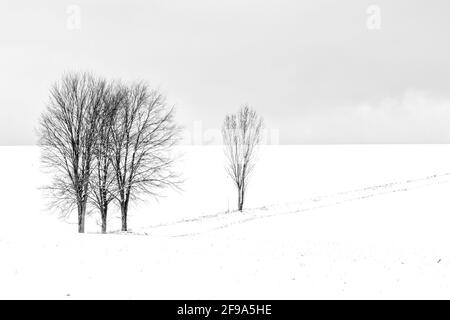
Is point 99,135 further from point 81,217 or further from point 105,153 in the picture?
point 81,217

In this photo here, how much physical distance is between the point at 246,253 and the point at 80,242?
681 centimetres

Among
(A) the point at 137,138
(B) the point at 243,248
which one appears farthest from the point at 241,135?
(B) the point at 243,248

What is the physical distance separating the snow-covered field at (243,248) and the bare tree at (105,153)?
3.17 meters

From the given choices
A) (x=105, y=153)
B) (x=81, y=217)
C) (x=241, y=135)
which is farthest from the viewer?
(x=241, y=135)

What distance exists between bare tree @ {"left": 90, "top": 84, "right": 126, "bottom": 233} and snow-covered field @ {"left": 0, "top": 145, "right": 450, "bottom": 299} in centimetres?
317

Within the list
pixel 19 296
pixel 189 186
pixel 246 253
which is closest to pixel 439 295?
pixel 246 253

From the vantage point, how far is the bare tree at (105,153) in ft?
89.5

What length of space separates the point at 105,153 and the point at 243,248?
580 inches

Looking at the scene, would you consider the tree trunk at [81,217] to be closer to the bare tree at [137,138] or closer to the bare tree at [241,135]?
the bare tree at [137,138]

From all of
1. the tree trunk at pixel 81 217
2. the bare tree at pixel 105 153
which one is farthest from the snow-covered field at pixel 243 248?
the bare tree at pixel 105 153

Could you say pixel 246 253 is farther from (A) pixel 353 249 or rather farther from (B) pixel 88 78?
(B) pixel 88 78

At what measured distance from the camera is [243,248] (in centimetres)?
1695

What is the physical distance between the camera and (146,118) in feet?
→ 102

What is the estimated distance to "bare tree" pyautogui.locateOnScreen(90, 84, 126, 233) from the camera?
2727cm
